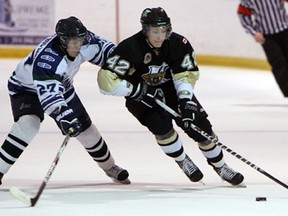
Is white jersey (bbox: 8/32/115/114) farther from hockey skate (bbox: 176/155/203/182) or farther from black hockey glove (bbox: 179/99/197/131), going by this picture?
hockey skate (bbox: 176/155/203/182)

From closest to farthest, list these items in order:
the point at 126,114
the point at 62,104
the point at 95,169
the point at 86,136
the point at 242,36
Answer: the point at 62,104, the point at 86,136, the point at 95,169, the point at 126,114, the point at 242,36

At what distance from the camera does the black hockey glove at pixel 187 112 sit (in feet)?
14.3

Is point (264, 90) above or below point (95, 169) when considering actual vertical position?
below

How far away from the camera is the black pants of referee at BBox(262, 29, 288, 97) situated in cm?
770

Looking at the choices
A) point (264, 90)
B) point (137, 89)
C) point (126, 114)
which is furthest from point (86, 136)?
point (264, 90)

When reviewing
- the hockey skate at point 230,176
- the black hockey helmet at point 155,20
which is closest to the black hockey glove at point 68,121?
the black hockey helmet at point 155,20

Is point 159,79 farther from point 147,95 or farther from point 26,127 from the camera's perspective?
point 26,127

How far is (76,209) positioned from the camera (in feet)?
13.1

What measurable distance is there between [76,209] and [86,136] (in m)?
0.68

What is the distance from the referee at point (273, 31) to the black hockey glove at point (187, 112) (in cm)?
334

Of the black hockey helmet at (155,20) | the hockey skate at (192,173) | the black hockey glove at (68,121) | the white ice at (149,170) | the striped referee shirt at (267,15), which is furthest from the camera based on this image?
the striped referee shirt at (267,15)

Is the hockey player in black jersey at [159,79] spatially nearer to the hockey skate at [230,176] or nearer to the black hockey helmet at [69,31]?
the hockey skate at [230,176]

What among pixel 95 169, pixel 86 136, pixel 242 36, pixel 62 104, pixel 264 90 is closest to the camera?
pixel 62 104

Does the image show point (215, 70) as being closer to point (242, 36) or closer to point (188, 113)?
point (242, 36)
